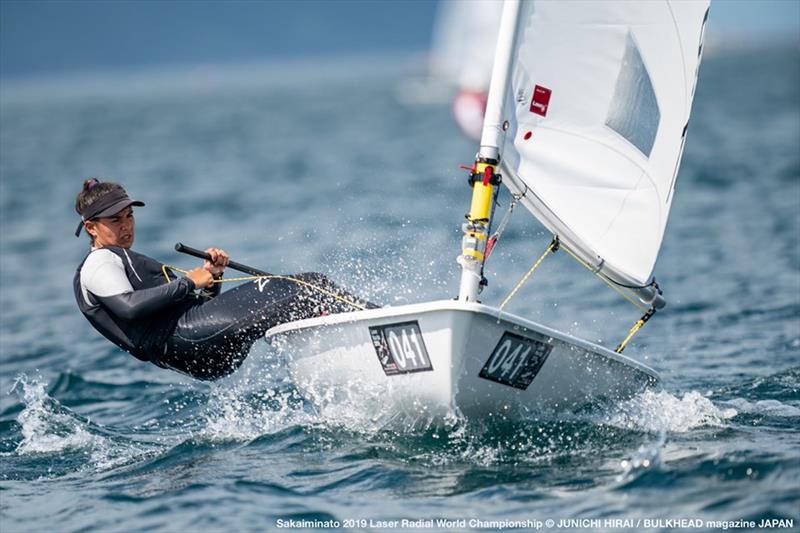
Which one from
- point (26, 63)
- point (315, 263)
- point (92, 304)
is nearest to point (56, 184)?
point (315, 263)

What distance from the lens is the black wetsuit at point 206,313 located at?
20.4ft

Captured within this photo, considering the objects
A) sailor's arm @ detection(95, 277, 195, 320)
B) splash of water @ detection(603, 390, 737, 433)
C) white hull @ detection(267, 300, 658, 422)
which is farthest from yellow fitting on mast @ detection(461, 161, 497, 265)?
sailor's arm @ detection(95, 277, 195, 320)

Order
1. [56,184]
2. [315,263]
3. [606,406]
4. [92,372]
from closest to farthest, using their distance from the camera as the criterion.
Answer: [606,406], [92,372], [315,263], [56,184]

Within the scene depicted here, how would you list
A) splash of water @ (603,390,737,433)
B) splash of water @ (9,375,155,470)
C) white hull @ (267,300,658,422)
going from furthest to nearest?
splash of water @ (9,375,155,470), splash of water @ (603,390,737,433), white hull @ (267,300,658,422)

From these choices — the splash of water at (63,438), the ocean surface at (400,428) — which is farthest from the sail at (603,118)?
the splash of water at (63,438)

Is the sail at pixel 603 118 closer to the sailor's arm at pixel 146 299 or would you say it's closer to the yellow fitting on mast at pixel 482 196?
the yellow fitting on mast at pixel 482 196

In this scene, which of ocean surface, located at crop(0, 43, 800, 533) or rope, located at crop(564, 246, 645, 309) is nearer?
ocean surface, located at crop(0, 43, 800, 533)

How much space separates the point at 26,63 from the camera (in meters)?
122

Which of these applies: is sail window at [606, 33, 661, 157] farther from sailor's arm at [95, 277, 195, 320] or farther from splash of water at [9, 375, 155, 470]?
splash of water at [9, 375, 155, 470]

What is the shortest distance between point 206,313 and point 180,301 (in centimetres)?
21

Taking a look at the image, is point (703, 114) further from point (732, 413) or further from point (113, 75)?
point (113, 75)

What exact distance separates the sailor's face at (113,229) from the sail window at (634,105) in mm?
2733

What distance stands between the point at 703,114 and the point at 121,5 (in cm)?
11744

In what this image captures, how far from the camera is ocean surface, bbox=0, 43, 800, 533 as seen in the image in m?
5.21
